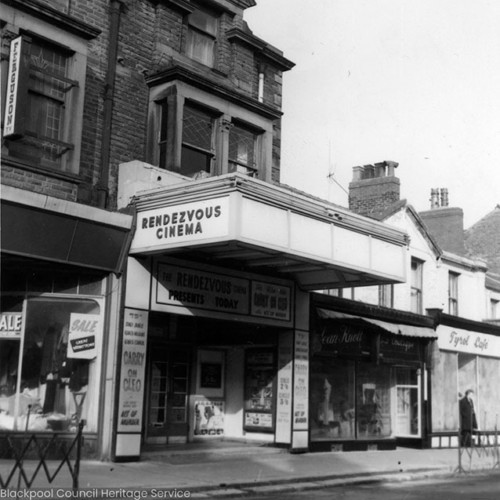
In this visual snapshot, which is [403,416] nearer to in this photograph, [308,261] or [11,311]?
[308,261]

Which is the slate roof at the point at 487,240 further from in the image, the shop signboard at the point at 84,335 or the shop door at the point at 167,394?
the shop signboard at the point at 84,335

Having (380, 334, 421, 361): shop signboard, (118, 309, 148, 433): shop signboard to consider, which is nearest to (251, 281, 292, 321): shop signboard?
(118, 309, 148, 433): shop signboard

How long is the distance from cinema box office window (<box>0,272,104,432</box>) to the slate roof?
2657 centimetres

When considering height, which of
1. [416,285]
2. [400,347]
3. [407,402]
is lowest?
[407,402]

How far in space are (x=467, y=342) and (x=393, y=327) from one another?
553cm

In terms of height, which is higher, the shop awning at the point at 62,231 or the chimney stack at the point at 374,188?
the chimney stack at the point at 374,188

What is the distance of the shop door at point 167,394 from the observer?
17.8m

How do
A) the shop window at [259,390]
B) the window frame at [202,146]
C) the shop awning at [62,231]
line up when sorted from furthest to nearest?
the shop window at [259,390], the window frame at [202,146], the shop awning at [62,231]

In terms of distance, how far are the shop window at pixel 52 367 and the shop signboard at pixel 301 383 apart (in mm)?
5683

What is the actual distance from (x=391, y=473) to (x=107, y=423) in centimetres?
603

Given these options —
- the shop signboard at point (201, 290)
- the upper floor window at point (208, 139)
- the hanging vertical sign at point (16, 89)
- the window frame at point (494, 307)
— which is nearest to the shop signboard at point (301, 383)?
the shop signboard at point (201, 290)

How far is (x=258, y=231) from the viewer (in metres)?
14.1

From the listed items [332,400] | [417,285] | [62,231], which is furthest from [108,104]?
[417,285]
